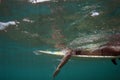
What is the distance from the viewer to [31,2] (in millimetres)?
13711

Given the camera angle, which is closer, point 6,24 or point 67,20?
point 67,20

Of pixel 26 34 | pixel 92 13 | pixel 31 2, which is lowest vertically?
pixel 26 34

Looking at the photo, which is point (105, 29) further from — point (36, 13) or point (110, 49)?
point (110, 49)

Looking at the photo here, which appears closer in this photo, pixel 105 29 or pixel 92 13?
pixel 92 13

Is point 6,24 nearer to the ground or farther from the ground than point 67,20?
nearer to the ground

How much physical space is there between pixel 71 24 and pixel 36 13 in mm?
3072

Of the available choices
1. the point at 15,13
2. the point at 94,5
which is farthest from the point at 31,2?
the point at 94,5

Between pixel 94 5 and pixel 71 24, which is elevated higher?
pixel 94 5

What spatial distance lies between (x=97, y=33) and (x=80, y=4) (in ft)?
19.7

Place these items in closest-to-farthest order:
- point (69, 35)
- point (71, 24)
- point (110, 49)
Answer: point (110, 49) → point (71, 24) → point (69, 35)

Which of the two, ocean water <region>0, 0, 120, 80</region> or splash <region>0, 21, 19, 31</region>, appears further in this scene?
splash <region>0, 21, 19, 31</region>

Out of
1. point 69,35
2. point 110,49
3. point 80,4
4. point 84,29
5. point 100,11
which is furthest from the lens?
point 69,35

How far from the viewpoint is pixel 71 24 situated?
16.7 meters

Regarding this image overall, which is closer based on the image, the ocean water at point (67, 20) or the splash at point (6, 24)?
the ocean water at point (67, 20)
